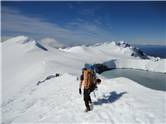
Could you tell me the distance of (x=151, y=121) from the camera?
741cm

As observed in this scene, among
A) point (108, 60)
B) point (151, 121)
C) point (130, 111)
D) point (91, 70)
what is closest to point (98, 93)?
point (91, 70)

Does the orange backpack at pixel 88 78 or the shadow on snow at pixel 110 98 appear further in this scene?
the shadow on snow at pixel 110 98


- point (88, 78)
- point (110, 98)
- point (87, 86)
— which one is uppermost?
point (88, 78)

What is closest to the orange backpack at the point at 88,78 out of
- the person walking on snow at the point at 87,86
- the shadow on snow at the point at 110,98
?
the person walking on snow at the point at 87,86

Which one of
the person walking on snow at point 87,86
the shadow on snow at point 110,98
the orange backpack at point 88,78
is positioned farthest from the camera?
the shadow on snow at point 110,98

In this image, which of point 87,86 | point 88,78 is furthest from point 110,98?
point 88,78

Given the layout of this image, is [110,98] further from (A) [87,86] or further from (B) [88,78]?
(B) [88,78]

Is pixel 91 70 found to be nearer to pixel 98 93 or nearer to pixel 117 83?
pixel 98 93

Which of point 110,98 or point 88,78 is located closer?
point 88,78

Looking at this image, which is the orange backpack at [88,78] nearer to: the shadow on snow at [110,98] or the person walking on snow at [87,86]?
the person walking on snow at [87,86]

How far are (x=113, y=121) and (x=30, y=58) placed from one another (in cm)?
5716

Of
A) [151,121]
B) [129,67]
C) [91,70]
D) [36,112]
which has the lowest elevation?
[129,67]

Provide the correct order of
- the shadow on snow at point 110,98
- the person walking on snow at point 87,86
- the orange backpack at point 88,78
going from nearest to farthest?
the person walking on snow at point 87,86
the orange backpack at point 88,78
the shadow on snow at point 110,98

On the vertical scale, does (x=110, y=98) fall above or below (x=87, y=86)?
below
